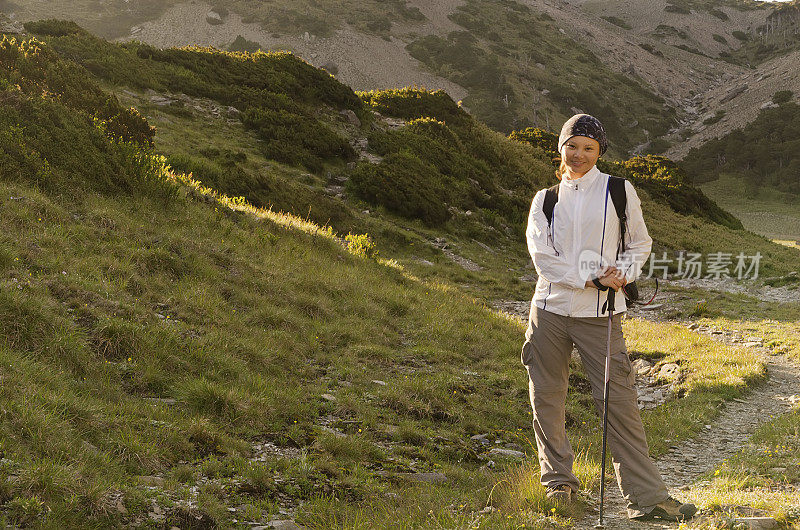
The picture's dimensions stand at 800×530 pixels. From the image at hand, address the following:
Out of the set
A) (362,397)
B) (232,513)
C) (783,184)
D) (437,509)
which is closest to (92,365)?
(232,513)

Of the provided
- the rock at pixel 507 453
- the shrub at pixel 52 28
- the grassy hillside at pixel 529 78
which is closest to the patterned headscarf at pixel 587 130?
the rock at pixel 507 453

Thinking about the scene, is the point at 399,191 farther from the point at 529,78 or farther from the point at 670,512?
the point at 529,78

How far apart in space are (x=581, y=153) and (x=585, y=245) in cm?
63

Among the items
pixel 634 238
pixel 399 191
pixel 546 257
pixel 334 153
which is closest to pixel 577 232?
pixel 546 257

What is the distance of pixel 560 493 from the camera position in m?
3.92

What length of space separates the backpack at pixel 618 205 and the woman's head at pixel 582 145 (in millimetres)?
188

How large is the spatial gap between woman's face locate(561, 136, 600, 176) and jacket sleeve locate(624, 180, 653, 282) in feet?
0.93

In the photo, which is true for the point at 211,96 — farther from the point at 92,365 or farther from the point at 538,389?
the point at 538,389

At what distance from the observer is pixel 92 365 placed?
5242mm

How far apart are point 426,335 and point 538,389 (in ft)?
18.3

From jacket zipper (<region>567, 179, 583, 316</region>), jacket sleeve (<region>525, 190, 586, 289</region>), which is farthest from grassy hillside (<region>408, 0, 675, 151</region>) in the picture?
jacket zipper (<region>567, 179, 583, 316</region>)

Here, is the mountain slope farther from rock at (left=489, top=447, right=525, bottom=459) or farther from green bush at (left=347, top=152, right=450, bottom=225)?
rock at (left=489, top=447, right=525, bottom=459)

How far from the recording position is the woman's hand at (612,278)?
3.67 metres

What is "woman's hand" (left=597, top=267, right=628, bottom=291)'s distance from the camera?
3672 mm
